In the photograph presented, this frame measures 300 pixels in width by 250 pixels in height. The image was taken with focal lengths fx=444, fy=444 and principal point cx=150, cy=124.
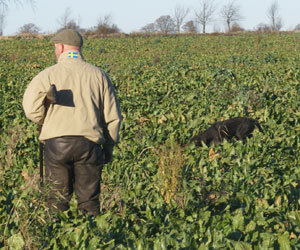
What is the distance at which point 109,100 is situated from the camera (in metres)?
4.37

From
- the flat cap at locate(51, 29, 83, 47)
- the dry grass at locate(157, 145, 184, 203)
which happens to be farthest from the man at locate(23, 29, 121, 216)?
the dry grass at locate(157, 145, 184, 203)

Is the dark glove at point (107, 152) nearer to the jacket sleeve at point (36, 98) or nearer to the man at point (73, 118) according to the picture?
the man at point (73, 118)

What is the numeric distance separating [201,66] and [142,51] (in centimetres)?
1132

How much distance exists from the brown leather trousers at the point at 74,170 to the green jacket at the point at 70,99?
0.09 m

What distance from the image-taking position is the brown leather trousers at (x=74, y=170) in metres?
4.15

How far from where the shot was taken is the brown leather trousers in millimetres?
4148

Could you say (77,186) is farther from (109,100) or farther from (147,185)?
(147,185)

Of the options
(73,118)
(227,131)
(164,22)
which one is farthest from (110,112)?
(164,22)

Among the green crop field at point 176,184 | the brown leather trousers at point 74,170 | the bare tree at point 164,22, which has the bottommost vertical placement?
the green crop field at point 176,184

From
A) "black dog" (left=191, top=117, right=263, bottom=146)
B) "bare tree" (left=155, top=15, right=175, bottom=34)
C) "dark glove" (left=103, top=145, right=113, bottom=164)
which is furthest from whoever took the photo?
"bare tree" (left=155, top=15, right=175, bottom=34)

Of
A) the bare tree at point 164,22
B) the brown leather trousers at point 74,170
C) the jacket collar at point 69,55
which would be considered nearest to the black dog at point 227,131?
the brown leather trousers at point 74,170

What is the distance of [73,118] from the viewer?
13.6 ft

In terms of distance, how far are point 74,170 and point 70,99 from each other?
714mm

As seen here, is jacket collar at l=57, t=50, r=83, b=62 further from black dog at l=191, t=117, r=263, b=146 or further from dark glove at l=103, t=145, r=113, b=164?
black dog at l=191, t=117, r=263, b=146
